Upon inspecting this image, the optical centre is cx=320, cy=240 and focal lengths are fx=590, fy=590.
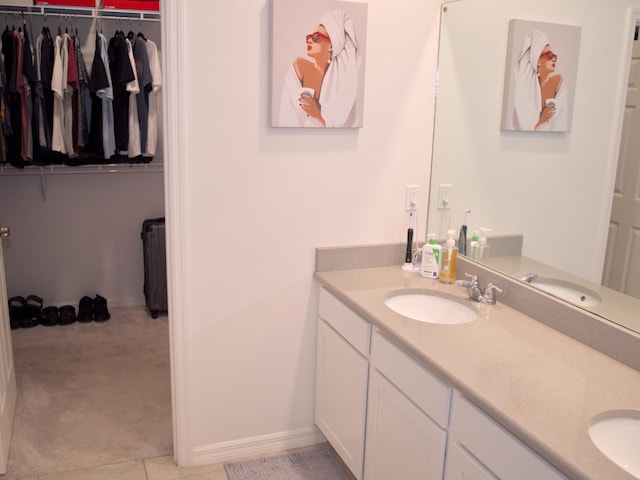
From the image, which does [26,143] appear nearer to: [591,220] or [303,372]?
[303,372]

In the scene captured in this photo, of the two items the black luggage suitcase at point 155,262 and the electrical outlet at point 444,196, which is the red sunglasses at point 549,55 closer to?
the electrical outlet at point 444,196

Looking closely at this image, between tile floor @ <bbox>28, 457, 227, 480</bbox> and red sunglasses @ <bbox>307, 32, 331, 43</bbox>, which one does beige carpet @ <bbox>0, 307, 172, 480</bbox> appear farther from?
red sunglasses @ <bbox>307, 32, 331, 43</bbox>

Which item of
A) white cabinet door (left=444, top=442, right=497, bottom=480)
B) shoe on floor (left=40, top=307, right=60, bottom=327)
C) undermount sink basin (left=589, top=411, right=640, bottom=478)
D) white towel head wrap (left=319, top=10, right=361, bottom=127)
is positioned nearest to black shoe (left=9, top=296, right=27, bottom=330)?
shoe on floor (left=40, top=307, right=60, bottom=327)

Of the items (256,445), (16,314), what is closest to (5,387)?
(256,445)

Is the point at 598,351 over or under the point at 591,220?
under

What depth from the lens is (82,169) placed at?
397cm

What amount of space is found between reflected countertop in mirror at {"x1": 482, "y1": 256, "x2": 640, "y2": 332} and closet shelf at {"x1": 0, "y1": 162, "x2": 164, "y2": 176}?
8.84ft

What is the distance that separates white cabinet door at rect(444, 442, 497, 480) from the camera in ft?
4.90

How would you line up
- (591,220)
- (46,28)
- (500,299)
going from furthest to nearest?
1. (46,28)
2. (500,299)
3. (591,220)

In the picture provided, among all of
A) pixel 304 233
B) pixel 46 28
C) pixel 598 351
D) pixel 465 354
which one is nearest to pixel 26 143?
pixel 46 28

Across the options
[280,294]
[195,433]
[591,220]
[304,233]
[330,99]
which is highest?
[330,99]

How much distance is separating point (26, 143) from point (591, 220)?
10.4ft

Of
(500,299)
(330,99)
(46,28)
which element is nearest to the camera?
(500,299)

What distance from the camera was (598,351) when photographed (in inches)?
69.0
